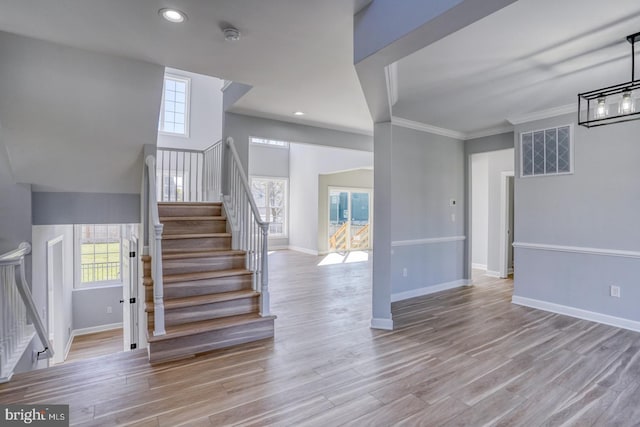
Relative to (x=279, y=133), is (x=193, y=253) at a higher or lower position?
lower

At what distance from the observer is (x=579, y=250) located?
3.97 m

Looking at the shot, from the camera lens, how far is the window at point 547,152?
4070 mm

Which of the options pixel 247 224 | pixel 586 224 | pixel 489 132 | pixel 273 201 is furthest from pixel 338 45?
pixel 273 201

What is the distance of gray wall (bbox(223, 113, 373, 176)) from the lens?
4.65 m

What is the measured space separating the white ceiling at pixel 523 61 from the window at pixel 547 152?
0.37 meters

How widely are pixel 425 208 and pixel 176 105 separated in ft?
19.3

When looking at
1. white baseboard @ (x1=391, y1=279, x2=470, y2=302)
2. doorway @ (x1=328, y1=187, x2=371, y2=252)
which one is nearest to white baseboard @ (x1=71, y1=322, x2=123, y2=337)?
doorway @ (x1=328, y1=187, x2=371, y2=252)

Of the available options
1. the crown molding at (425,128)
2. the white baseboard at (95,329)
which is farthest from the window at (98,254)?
the crown molding at (425,128)

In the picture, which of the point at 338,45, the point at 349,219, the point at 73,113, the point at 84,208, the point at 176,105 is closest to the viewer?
the point at 338,45

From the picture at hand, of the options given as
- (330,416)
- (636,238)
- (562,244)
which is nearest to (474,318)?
(562,244)

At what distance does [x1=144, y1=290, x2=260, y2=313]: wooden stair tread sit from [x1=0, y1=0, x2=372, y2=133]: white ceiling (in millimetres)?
2347

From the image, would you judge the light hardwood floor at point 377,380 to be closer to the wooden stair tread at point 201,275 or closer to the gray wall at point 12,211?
the wooden stair tread at point 201,275

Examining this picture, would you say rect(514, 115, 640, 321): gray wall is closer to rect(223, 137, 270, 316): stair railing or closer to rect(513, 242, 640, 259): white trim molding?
rect(513, 242, 640, 259): white trim molding

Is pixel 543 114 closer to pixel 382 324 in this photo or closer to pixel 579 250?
pixel 579 250
